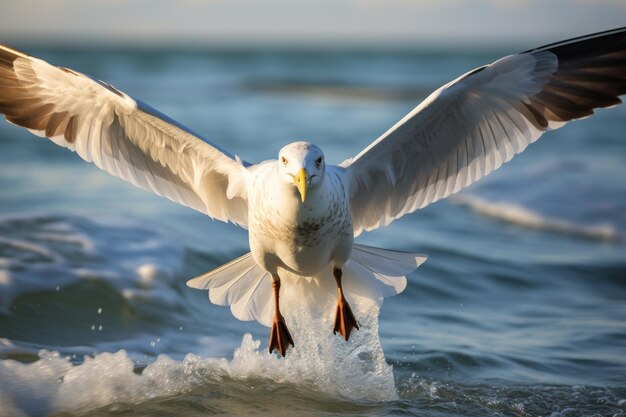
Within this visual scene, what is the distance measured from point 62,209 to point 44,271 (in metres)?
2.68

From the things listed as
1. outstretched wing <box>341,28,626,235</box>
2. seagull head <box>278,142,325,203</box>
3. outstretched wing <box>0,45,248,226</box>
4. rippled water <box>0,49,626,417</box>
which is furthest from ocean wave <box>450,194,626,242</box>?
seagull head <box>278,142,325,203</box>

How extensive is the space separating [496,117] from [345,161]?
1.04m

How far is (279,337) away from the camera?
577cm

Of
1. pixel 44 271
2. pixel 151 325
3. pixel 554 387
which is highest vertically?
pixel 44 271

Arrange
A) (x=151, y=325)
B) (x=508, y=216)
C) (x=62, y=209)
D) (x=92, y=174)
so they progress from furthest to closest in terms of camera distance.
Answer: (x=92, y=174) → (x=508, y=216) → (x=62, y=209) → (x=151, y=325)

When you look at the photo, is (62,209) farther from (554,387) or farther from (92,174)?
(554,387)

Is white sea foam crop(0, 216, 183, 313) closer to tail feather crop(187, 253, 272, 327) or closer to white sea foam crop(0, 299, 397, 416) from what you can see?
white sea foam crop(0, 299, 397, 416)

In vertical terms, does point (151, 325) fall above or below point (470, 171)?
below

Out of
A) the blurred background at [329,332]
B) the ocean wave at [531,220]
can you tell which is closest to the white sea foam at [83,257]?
the blurred background at [329,332]

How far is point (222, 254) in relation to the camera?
30.3 ft

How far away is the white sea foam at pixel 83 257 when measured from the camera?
7.59m

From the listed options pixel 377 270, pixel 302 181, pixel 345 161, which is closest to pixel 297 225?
pixel 302 181

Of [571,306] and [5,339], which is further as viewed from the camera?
[571,306]

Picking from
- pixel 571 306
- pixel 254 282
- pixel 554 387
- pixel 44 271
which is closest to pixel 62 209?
pixel 44 271
